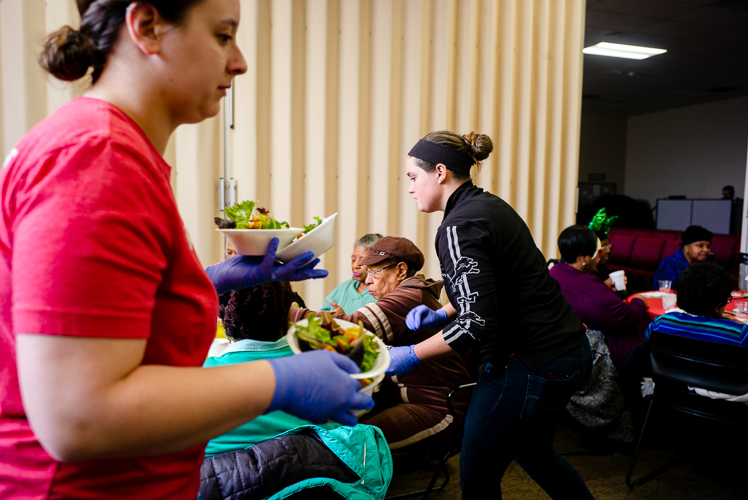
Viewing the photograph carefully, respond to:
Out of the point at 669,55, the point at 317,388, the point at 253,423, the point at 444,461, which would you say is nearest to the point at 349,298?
the point at 444,461

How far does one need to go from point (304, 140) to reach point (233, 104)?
45 cm

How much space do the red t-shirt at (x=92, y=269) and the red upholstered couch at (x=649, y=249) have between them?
656cm

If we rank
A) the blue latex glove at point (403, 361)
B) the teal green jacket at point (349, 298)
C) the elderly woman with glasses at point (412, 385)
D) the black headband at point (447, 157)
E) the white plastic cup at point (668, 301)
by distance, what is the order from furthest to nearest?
the white plastic cup at point (668, 301), the teal green jacket at point (349, 298), the elderly woman with glasses at point (412, 385), the black headband at point (447, 157), the blue latex glove at point (403, 361)

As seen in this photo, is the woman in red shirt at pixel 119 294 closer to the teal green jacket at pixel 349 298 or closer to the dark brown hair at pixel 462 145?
the dark brown hair at pixel 462 145

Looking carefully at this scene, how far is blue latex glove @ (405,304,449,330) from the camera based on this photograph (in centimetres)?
171

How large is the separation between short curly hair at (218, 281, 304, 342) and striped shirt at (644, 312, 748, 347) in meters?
Result: 1.81

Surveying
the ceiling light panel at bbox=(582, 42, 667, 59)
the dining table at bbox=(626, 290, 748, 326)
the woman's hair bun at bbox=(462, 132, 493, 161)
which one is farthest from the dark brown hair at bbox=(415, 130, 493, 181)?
the ceiling light panel at bbox=(582, 42, 667, 59)

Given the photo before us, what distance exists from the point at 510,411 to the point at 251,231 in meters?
0.90

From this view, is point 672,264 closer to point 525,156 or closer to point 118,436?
point 525,156

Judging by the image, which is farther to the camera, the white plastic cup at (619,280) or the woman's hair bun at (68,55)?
the white plastic cup at (619,280)

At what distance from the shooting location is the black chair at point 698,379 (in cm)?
207

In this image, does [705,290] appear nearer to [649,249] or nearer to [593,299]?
[593,299]

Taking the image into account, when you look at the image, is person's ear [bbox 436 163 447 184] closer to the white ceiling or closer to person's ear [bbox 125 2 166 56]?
person's ear [bbox 125 2 166 56]

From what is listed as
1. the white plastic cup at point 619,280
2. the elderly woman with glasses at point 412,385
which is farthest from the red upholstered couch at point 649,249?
the elderly woman with glasses at point 412,385
